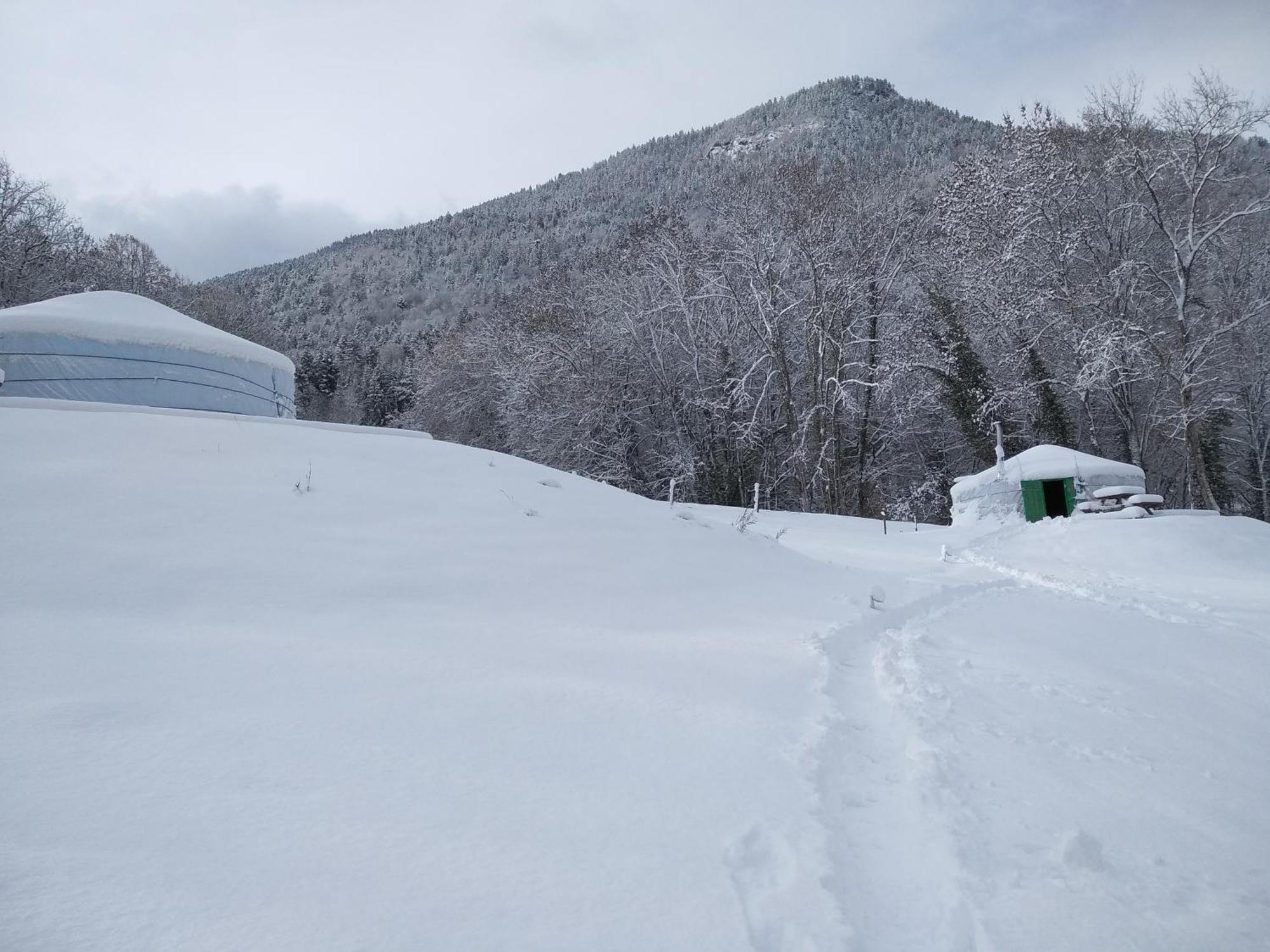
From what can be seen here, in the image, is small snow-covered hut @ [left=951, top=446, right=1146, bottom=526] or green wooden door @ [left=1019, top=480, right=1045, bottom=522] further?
green wooden door @ [left=1019, top=480, right=1045, bottom=522]

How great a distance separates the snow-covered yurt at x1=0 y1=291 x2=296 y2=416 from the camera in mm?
9438

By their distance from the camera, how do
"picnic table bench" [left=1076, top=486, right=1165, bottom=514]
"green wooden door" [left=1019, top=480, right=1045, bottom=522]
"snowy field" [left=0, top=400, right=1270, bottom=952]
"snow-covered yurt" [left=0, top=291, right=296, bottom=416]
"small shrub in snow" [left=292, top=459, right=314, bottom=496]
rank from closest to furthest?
"snowy field" [left=0, top=400, right=1270, bottom=952]
"small shrub in snow" [left=292, top=459, right=314, bottom=496]
"snow-covered yurt" [left=0, top=291, right=296, bottom=416]
"picnic table bench" [left=1076, top=486, right=1165, bottom=514]
"green wooden door" [left=1019, top=480, right=1045, bottom=522]

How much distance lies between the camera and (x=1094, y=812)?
2.30 m

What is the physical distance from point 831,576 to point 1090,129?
18.6m

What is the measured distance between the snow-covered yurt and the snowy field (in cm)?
558

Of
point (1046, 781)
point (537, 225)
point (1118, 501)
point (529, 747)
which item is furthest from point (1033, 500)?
point (537, 225)

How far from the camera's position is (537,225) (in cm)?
7244

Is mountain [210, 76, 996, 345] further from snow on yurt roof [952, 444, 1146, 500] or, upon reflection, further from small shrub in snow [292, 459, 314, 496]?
small shrub in snow [292, 459, 314, 496]

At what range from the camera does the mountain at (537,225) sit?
5459cm

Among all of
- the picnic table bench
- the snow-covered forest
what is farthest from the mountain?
the picnic table bench

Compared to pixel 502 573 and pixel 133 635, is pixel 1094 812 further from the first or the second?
pixel 133 635

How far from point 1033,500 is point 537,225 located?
→ 66403mm

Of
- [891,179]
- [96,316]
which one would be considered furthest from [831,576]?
[891,179]

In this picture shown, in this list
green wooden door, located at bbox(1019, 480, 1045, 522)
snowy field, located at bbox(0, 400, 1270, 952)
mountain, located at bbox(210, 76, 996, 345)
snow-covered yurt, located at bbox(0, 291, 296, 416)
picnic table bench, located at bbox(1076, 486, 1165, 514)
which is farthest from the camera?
mountain, located at bbox(210, 76, 996, 345)
